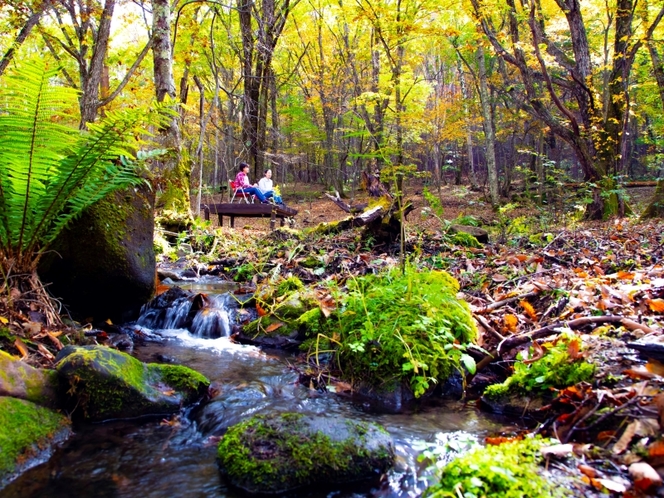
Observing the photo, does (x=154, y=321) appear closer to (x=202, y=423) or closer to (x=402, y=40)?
(x=202, y=423)

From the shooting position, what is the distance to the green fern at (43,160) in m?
3.03

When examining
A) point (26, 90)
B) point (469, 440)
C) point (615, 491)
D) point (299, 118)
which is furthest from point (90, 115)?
point (299, 118)

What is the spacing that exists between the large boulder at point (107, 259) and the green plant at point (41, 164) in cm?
29

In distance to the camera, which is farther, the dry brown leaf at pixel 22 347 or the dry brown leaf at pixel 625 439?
the dry brown leaf at pixel 22 347

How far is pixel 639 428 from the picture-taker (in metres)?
1.81

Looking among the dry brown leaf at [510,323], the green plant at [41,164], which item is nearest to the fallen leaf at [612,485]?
the dry brown leaf at [510,323]

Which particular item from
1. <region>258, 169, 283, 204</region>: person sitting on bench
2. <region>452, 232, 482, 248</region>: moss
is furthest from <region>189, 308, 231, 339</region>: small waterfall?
<region>258, 169, 283, 204</region>: person sitting on bench

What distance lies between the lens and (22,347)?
291cm

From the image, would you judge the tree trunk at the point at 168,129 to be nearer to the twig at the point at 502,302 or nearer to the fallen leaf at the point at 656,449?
the twig at the point at 502,302

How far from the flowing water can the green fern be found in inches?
53.0

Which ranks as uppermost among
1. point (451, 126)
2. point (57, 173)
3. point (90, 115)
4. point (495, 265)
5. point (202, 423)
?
point (451, 126)

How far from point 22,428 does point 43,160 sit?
1.97 meters

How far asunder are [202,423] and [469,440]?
5.05 ft

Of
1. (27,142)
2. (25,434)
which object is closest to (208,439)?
(25,434)
